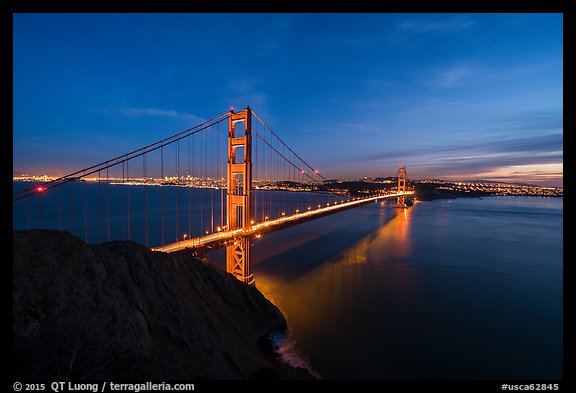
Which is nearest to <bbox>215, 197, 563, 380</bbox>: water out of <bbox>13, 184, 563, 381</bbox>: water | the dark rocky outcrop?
<bbox>13, 184, 563, 381</bbox>: water

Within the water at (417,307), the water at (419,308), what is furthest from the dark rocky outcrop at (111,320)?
the water at (419,308)

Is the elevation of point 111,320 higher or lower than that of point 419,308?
higher

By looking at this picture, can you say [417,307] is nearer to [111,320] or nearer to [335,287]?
[335,287]

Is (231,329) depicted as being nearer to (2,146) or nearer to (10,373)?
(10,373)

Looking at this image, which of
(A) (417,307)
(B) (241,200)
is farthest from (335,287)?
(B) (241,200)

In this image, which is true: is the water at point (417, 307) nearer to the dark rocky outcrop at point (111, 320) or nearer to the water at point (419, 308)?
the water at point (419, 308)
